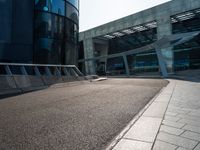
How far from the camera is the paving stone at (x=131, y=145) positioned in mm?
2732

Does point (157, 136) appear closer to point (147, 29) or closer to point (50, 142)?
point (50, 142)

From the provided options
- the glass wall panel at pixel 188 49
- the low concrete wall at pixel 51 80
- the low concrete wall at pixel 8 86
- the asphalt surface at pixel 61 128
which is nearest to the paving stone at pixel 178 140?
the asphalt surface at pixel 61 128

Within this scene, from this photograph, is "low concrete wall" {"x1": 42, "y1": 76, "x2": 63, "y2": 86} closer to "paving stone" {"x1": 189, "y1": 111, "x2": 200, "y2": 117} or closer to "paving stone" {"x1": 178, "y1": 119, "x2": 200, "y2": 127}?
"paving stone" {"x1": 189, "y1": 111, "x2": 200, "y2": 117}

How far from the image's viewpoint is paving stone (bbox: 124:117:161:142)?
316 centimetres

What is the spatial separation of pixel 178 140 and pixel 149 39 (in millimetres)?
42006

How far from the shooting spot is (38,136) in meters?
3.15

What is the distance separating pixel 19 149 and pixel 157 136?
7.66 feet

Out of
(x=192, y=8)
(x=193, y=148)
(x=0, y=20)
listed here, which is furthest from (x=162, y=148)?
(x=192, y=8)

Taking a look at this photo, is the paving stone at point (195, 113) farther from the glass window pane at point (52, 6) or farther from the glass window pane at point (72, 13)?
the glass window pane at point (72, 13)

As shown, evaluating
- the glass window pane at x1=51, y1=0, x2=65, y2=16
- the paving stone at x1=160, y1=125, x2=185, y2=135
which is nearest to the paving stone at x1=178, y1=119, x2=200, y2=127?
the paving stone at x1=160, y1=125, x2=185, y2=135

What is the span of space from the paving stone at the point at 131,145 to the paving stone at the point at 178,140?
40 cm

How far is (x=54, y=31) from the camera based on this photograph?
1623 cm

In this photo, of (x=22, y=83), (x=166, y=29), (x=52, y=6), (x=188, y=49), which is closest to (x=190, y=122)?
(x=22, y=83)

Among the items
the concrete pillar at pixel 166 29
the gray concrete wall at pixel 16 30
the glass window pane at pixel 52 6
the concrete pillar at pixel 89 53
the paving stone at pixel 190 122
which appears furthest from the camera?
the concrete pillar at pixel 89 53
